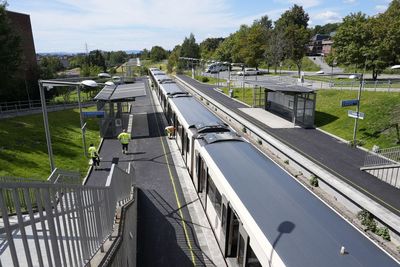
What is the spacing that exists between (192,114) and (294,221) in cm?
1158

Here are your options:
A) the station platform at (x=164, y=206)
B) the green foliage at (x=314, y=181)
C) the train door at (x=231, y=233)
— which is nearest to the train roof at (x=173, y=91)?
the station platform at (x=164, y=206)

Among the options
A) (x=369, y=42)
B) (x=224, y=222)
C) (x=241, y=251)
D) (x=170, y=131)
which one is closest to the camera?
(x=241, y=251)

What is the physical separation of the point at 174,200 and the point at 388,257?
9.70m

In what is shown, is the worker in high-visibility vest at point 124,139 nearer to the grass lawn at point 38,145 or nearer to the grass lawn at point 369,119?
the grass lawn at point 38,145

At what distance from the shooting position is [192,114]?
17359 millimetres

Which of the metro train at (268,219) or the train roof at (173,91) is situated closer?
the metro train at (268,219)

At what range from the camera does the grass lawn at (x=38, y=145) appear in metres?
17.2

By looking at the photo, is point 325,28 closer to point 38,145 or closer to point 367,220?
point 38,145

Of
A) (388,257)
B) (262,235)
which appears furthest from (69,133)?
(388,257)

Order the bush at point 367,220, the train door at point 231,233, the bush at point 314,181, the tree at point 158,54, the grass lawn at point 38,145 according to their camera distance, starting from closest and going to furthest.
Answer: the train door at point 231,233 < the bush at point 367,220 < the bush at point 314,181 < the grass lawn at point 38,145 < the tree at point 158,54

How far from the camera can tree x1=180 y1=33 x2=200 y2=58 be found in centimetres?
10494

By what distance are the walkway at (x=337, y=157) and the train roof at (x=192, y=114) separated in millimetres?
7647

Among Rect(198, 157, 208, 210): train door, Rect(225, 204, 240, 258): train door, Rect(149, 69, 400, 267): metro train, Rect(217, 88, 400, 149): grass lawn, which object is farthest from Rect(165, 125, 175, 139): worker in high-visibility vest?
Rect(225, 204, 240, 258): train door

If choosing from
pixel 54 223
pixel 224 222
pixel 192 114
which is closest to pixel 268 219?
pixel 224 222
